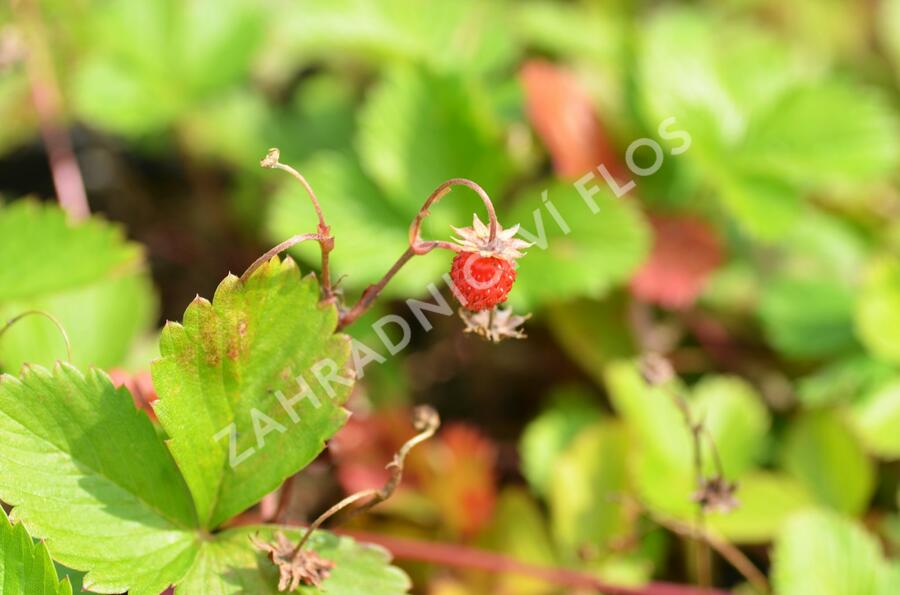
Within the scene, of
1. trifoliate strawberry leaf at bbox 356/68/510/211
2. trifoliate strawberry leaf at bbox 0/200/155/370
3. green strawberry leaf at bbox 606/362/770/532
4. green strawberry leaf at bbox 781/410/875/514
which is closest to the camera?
trifoliate strawberry leaf at bbox 0/200/155/370

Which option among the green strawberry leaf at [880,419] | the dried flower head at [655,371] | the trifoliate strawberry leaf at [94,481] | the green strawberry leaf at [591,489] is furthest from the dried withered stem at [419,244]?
the green strawberry leaf at [880,419]

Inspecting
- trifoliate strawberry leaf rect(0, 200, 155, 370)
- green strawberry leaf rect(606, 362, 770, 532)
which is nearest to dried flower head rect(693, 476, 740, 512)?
green strawberry leaf rect(606, 362, 770, 532)

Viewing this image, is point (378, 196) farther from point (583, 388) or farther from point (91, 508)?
point (91, 508)

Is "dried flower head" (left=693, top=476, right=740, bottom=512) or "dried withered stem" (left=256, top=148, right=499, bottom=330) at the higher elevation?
"dried withered stem" (left=256, top=148, right=499, bottom=330)

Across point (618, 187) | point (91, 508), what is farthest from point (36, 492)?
point (618, 187)

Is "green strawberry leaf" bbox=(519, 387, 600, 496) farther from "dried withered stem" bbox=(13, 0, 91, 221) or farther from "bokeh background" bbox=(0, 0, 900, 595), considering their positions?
"dried withered stem" bbox=(13, 0, 91, 221)

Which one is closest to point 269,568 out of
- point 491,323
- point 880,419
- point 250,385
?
point 250,385
